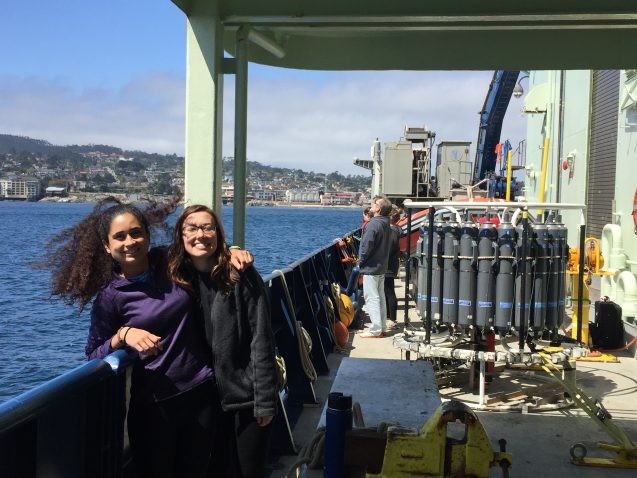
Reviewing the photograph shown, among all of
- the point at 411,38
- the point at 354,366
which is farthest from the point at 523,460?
the point at 411,38

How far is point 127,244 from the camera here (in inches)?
109

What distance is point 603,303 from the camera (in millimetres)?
7609

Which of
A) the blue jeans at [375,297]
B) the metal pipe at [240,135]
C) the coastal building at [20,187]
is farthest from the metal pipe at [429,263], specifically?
the coastal building at [20,187]

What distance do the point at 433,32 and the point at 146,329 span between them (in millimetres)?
2397

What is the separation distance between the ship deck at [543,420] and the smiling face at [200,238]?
3.47 feet

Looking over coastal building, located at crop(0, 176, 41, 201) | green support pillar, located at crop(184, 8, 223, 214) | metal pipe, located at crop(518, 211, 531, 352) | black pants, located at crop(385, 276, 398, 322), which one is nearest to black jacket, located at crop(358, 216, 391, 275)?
black pants, located at crop(385, 276, 398, 322)

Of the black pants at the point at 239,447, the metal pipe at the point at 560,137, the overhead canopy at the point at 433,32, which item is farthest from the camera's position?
the metal pipe at the point at 560,137

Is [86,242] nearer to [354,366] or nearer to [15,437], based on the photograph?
[15,437]

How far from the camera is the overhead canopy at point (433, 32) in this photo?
333 cm

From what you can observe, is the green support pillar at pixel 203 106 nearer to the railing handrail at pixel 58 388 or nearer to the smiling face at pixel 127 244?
the smiling face at pixel 127 244

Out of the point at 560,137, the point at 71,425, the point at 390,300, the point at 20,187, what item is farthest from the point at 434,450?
the point at 20,187

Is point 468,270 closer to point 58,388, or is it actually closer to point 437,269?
point 437,269

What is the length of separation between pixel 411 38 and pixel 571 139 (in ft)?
30.3

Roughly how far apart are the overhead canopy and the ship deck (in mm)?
2074
